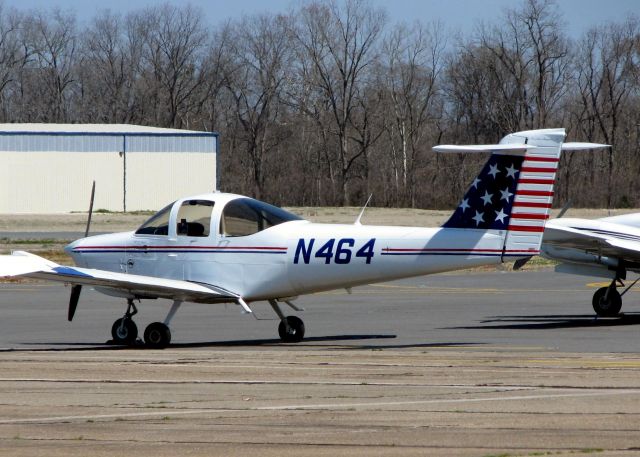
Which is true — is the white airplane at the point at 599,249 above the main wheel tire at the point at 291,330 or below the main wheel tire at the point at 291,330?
above

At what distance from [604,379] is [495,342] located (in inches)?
197

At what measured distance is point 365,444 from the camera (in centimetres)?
880


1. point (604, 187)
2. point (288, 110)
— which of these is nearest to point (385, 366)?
point (604, 187)

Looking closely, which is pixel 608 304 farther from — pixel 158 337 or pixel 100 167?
pixel 100 167

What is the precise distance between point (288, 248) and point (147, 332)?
2268 millimetres

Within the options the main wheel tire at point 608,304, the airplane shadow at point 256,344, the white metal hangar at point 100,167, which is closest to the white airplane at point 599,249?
the main wheel tire at point 608,304

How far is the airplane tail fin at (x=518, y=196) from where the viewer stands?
15742 mm

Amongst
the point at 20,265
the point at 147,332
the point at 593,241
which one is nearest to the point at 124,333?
the point at 147,332

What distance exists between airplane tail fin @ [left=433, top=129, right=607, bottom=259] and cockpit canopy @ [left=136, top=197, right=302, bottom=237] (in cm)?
275

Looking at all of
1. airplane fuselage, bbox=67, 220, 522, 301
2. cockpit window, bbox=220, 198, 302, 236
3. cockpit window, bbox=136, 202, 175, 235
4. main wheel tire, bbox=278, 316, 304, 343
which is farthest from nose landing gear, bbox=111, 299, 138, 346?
main wheel tire, bbox=278, 316, 304, 343

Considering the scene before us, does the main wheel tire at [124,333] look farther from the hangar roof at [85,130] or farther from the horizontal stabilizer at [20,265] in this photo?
the hangar roof at [85,130]

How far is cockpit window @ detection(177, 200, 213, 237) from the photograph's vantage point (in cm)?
1733

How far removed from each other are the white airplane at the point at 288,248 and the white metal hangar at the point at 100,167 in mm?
51927

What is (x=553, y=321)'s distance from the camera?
2105 centimetres
